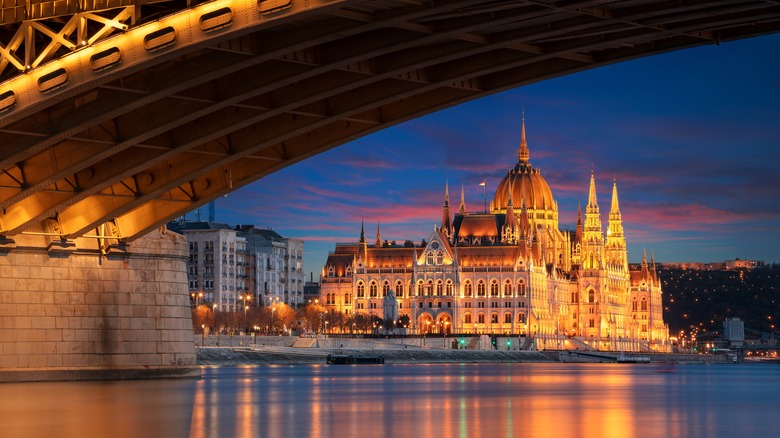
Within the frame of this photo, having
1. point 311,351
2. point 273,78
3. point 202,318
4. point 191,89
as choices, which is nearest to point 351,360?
point 311,351

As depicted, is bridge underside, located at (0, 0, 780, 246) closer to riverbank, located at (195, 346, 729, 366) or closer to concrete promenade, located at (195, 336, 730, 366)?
riverbank, located at (195, 346, 729, 366)

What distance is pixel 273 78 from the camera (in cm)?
4225

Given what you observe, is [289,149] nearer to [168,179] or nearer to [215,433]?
[168,179]

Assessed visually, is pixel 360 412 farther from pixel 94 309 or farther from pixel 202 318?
pixel 202 318

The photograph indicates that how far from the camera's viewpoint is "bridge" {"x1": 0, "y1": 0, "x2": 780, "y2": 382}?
120 ft

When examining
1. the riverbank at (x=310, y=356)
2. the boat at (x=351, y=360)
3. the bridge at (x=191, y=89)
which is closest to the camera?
the bridge at (x=191, y=89)

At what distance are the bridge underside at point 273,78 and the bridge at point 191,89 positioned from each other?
0.07 m

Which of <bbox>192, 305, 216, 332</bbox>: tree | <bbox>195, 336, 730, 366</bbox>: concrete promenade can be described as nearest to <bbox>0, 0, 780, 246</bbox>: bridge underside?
<bbox>195, 336, 730, 366</bbox>: concrete promenade

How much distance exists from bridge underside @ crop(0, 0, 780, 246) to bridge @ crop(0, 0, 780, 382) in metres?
0.07

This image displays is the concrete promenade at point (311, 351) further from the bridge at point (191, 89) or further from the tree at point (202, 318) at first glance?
the bridge at point (191, 89)

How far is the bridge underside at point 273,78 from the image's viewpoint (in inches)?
1423

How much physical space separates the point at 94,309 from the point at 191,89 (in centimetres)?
1827

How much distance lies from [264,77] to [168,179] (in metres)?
13.7

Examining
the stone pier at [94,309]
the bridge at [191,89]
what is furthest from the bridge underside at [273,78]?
the stone pier at [94,309]
